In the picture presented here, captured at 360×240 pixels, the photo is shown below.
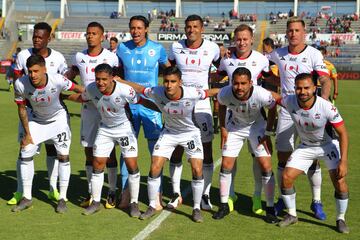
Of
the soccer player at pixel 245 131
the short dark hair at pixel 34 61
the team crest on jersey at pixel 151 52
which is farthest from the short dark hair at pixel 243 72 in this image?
the short dark hair at pixel 34 61

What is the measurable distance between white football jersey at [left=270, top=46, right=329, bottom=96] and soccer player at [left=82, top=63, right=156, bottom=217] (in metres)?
1.80

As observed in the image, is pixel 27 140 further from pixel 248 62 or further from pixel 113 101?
pixel 248 62

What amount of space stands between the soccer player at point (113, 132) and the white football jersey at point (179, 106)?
0.76ft

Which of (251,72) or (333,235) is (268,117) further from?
(333,235)

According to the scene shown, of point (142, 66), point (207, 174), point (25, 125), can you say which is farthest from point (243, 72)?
point (25, 125)

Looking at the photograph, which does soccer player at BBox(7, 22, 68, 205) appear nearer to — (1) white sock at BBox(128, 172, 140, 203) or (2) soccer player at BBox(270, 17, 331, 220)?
(1) white sock at BBox(128, 172, 140, 203)

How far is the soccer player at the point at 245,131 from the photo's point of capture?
22.4 ft

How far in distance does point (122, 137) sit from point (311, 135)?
2351 millimetres

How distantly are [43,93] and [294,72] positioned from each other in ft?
10.5

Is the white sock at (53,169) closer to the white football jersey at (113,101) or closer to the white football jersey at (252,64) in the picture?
the white football jersey at (113,101)

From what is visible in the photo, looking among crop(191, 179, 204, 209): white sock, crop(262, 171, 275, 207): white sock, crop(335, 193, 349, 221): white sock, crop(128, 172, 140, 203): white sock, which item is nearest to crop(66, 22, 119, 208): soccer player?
crop(128, 172, 140, 203): white sock

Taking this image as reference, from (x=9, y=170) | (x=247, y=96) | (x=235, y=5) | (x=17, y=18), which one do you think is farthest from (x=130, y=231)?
(x=17, y=18)

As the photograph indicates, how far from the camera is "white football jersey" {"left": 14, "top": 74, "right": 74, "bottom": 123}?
279 inches

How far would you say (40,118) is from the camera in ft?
24.2
